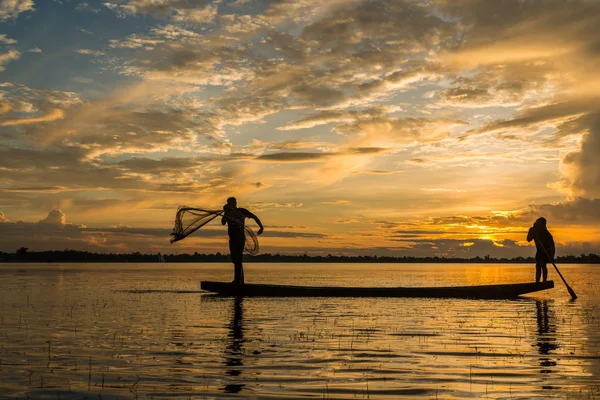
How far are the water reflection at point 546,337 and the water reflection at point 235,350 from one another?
208 inches

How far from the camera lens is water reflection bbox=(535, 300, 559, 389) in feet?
42.8

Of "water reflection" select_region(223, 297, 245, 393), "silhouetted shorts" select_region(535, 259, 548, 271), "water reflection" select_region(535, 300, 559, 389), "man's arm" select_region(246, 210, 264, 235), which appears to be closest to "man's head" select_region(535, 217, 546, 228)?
"silhouetted shorts" select_region(535, 259, 548, 271)

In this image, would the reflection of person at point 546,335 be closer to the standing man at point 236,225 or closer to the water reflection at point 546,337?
the water reflection at point 546,337

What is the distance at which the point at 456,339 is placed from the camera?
55.2 feet

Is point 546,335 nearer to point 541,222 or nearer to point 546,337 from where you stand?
point 546,337

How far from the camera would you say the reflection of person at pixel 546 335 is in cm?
1330

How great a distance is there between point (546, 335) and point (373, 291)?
47.3 feet

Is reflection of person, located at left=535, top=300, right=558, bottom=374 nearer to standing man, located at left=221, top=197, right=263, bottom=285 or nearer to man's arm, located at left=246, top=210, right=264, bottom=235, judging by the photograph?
man's arm, located at left=246, top=210, right=264, bottom=235

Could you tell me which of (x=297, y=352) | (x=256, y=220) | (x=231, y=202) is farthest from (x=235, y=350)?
(x=231, y=202)

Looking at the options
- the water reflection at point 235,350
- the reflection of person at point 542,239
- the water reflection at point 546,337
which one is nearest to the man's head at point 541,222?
the reflection of person at point 542,239

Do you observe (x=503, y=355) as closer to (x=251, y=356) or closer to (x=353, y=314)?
(x=251, y=356)

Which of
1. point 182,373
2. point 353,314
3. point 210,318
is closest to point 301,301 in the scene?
point 353,314

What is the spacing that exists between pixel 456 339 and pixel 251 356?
19.6 ft

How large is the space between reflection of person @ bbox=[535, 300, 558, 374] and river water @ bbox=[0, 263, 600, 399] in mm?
41
